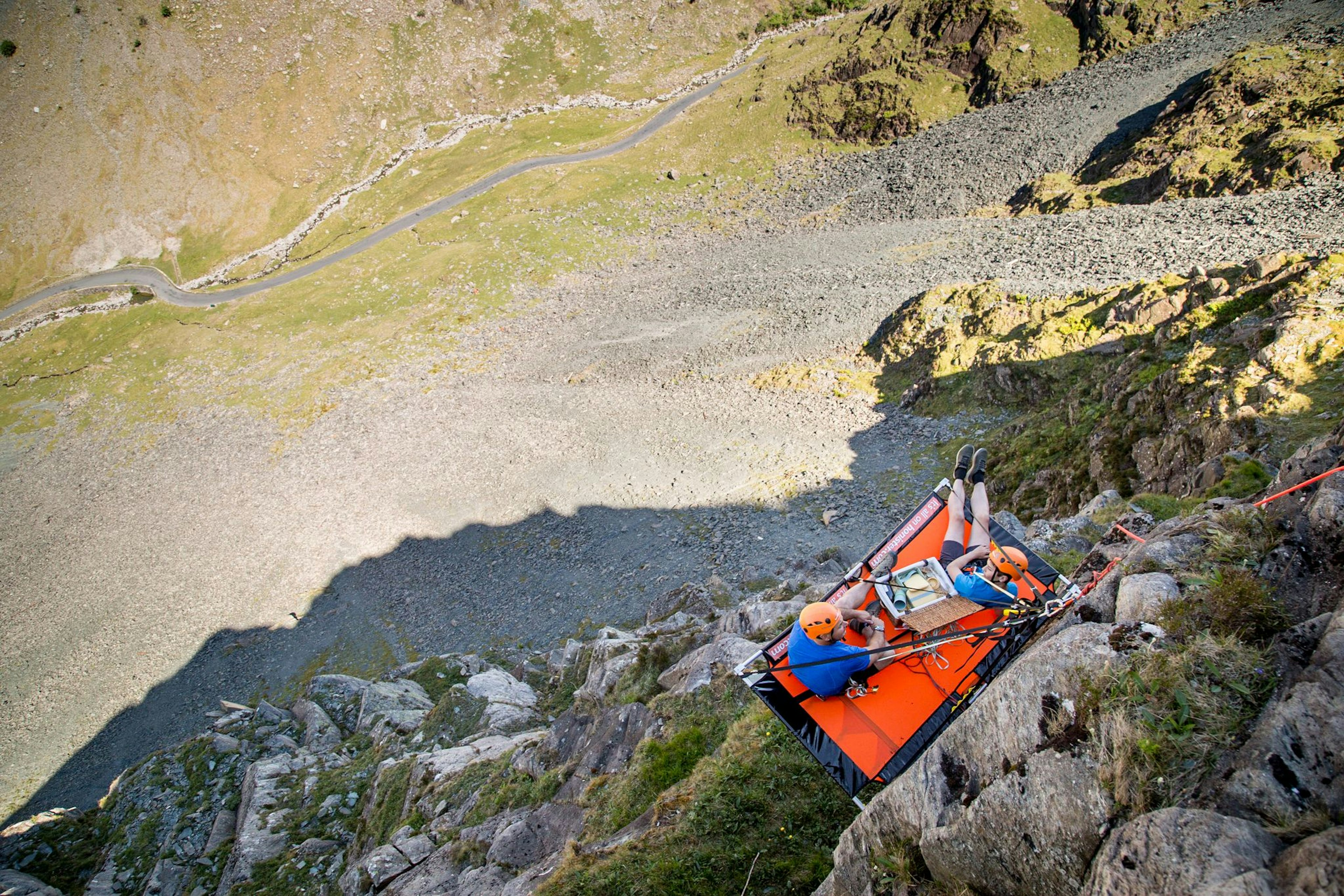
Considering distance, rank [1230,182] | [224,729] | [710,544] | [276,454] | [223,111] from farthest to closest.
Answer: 1. [223,111]
2. [276,454]
3. [1230,182]
4. [710,544]
5. [224,729]

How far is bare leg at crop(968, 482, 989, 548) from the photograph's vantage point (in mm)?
9375

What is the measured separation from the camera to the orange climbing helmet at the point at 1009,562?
8680mm

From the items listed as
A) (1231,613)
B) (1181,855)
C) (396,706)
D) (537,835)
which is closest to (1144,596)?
(1231,613)

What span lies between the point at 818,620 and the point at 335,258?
7017cm

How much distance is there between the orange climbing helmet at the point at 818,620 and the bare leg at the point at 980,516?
2937 mm

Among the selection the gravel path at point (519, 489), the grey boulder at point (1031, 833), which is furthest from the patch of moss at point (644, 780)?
the gravel path at point (519, 489)

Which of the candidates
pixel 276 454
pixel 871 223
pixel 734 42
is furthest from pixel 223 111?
pixel 871 223

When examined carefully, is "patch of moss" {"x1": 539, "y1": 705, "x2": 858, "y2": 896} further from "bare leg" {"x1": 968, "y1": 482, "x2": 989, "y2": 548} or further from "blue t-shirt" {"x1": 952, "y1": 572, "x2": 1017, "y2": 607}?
"bare leg" {"x1": 968, "y1": 482, "x2": 989, "y2": 548}

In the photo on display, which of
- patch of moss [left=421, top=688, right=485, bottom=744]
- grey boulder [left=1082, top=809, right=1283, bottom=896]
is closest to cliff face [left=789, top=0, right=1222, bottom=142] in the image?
patch of moss [left=421, top=688, right=485, bottom=744]

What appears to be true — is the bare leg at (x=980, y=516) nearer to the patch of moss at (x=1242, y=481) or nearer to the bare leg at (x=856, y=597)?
the bare leg at (x=856, y=597)

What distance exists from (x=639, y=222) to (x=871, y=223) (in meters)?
22.6

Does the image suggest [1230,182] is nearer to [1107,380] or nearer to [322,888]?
[1107,380]

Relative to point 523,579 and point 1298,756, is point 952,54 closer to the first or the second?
point 523,579

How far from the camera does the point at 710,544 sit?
85.1 feet
